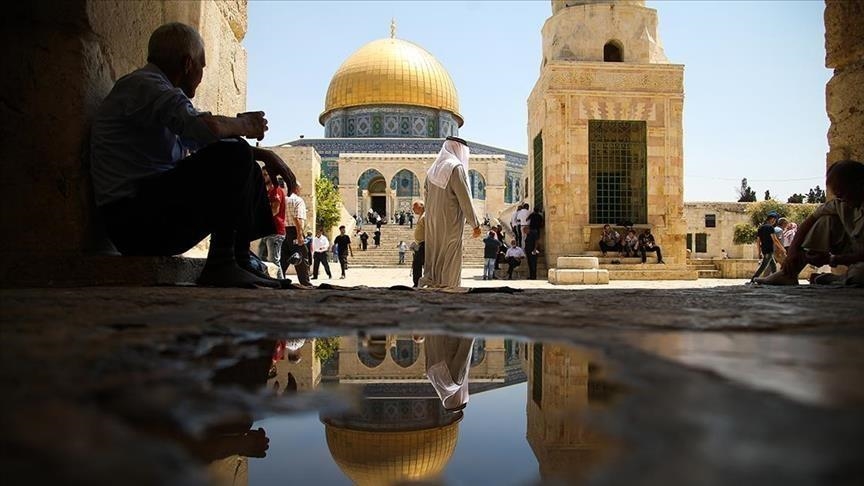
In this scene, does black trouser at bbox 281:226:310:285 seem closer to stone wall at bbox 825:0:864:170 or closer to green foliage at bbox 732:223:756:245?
stone wall at bbox 825:0:864:170

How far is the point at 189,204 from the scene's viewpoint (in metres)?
2.57

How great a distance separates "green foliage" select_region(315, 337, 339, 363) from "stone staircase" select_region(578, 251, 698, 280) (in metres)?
10.3

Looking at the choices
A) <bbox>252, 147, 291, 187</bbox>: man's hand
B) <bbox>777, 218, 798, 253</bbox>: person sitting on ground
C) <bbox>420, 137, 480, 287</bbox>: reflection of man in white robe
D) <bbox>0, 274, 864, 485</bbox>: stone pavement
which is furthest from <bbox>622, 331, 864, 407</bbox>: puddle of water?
<bbox>777, 218, 798, 253</bbox>: person sitting on ground

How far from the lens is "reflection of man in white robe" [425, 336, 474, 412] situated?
45.7 inches

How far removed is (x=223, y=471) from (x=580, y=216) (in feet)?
38.8

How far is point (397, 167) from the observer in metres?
32.2

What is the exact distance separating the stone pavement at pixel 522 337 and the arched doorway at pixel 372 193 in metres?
31.2

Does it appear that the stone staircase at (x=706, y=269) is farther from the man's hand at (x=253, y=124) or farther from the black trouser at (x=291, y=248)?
the man's hand at (x=253, y=124)

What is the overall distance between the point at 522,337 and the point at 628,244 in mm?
10975

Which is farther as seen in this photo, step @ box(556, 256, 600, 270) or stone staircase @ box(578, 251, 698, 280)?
stone staircase @ box(578, 251, 698, 280)

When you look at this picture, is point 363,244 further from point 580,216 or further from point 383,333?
point 383,333

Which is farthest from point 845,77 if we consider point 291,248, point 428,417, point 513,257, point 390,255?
point 390,255

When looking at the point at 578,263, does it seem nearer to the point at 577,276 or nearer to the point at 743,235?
the point at 577,276

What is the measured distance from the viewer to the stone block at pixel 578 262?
10508mm
